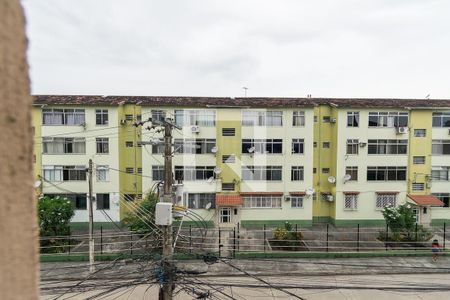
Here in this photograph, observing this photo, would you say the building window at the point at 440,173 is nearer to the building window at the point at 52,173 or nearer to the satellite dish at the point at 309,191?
the satellite dish at the point at 309,191

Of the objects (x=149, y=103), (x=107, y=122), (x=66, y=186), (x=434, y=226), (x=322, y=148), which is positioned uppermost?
(x=149, y=103)

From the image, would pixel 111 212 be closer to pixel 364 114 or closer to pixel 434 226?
pixel 364 114

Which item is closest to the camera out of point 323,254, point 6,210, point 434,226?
point 6,210

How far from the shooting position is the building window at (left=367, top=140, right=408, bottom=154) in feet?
70.3

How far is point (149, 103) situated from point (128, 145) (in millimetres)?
3293

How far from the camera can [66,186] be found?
66.6 feet

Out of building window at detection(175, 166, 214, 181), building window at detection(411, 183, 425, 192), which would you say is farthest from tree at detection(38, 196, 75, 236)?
building window at detection(411, 183, 425, 192)

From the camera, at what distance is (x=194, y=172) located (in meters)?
21.0

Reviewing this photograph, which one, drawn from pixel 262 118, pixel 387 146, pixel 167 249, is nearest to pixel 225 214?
pixel 262 118

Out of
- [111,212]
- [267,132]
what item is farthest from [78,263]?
[267,132]

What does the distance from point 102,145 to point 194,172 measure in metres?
6.28

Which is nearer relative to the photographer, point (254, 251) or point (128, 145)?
point (254, 251)

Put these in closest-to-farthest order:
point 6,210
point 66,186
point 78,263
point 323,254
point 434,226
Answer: point 6,210 < point 78,263 < point 323,254 < point 66,186 < point 434,226

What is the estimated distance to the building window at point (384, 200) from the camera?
2162cm
